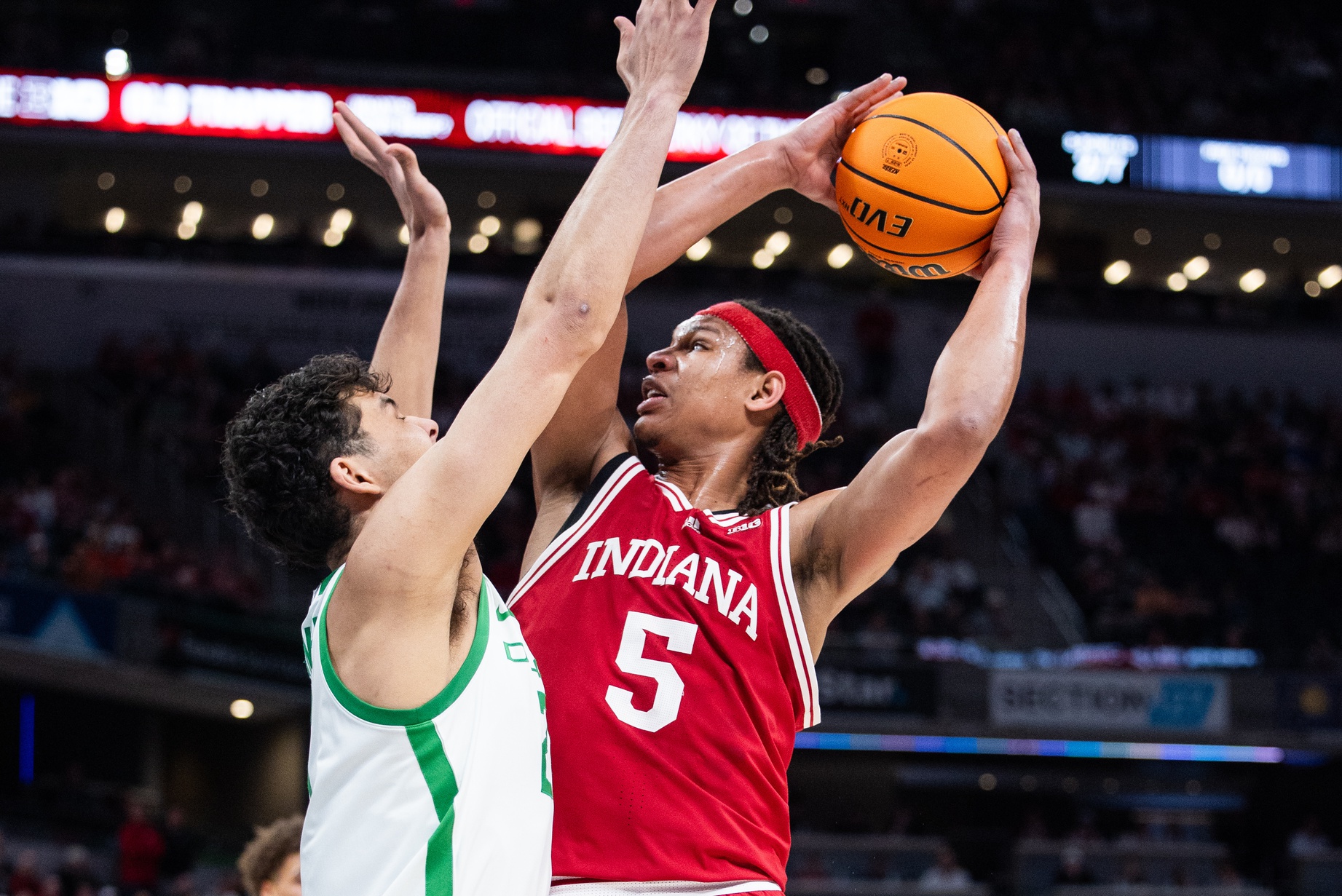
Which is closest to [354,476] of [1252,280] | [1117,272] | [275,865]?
[275,865]

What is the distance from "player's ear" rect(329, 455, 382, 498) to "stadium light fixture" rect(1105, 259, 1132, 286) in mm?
25473

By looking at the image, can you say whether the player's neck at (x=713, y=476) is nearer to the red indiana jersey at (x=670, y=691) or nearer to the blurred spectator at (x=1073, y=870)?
the red indiana jersey at (x=670, y=691)

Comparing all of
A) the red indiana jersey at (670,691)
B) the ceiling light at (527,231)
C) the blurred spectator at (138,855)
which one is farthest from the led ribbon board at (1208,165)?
the red indiana jersey at (670,691)

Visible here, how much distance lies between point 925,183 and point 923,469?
0.79 m

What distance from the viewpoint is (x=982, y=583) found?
1755 cm

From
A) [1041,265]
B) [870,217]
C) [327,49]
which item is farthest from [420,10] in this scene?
[870,217]

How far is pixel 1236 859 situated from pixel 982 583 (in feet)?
14.3

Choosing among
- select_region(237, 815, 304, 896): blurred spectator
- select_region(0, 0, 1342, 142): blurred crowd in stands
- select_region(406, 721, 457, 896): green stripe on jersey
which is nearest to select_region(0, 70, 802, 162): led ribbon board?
select_region(0, 0, 1342, 142): blurred crowd in stands

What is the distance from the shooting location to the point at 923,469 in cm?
278

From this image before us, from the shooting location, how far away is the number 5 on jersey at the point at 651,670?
2742mm

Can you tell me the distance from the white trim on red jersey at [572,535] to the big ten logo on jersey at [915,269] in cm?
83

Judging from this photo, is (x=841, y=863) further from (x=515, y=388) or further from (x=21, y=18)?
(x=21, y=18)

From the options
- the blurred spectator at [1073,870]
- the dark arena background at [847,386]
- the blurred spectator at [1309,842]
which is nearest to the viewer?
the blurred spectator at [1073,870]

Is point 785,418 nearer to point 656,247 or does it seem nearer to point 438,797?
point 656,247
